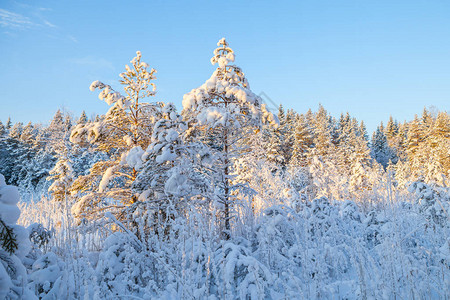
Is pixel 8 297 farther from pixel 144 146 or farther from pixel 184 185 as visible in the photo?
pixel 144 146

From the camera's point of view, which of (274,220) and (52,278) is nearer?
(52,278)

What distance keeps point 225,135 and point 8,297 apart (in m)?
3.77

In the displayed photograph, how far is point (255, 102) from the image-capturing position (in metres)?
4.94

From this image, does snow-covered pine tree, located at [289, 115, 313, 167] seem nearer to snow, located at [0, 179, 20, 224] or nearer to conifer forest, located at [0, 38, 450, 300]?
conifer forest, located at [0, 38, 450, 300]

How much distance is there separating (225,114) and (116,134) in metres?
2.61

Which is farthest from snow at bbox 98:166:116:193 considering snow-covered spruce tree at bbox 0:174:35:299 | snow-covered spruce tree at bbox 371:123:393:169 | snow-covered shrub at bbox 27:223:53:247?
snow-covered spruce tree at bbox 371:123:393:169

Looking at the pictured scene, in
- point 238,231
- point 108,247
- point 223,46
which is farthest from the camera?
point 223,46

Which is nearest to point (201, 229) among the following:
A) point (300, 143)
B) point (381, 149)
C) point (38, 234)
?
point (38, 234)

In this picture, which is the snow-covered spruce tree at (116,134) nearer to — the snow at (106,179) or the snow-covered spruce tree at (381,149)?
the snow at (106,179)

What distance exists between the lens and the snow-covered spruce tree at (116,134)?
4.80 m

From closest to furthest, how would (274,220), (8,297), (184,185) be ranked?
(8,297) → (184,185) → (274,220)

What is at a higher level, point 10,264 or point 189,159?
point 189,159

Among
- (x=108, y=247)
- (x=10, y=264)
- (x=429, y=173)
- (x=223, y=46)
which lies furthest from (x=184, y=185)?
(x=429, y=173)

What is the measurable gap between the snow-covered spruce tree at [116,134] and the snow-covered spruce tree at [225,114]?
1153mm
